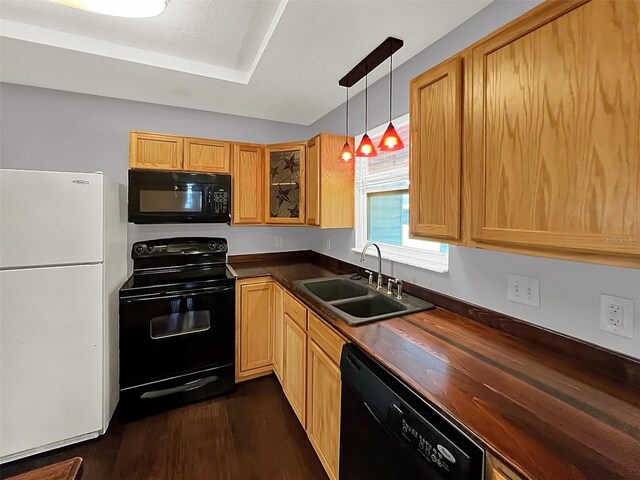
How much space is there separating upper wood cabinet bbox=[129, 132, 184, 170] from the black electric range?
66cm

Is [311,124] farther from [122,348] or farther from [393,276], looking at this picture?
[122,348]

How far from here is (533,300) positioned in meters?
1.23

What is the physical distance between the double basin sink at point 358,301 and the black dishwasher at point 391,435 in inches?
11.9

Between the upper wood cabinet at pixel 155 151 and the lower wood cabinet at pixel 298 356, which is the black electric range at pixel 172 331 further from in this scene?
the upper wood cabinet at pixel 155 151

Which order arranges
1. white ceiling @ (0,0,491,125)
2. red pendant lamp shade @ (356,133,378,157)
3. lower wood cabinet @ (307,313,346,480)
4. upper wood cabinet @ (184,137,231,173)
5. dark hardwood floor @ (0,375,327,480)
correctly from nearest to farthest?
lower wood cabinet @ (307,313,346,480)
white ceiling @ (0,0,491,125)
dark hardwood floor @ (0,375,327,480)
red pendant lamp shade @ (356,133,378,157)
upper wood cabinet @ (184,137,231,173)

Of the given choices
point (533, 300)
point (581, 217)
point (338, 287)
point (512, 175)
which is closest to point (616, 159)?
point (581, 217)

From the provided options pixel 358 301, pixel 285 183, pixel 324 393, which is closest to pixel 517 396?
pixel 324 393

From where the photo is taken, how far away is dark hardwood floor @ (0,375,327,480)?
64.0 inches

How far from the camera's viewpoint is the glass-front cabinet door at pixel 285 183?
2686mm

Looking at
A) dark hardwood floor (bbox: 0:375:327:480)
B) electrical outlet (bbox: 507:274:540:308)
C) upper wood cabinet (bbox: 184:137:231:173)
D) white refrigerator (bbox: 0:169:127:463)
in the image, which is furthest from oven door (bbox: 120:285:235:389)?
electrical outlet (bbox: 507:274:540:308)

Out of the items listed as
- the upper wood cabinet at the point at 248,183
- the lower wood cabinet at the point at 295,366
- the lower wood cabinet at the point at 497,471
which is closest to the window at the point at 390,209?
the lower wood cabinet at the point at 295,366

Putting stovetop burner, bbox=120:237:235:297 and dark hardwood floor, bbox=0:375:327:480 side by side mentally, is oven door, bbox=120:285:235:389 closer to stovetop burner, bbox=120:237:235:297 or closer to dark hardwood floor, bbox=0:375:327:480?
stovetop burner, bbox=120:237:235:297

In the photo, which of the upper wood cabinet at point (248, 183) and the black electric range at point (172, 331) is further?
the upper wood cabinet at point (248, 183)

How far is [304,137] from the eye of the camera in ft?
11.1
